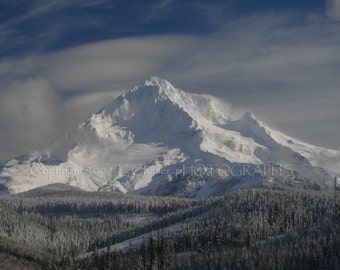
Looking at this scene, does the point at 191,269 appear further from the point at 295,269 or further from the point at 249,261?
the point at 295,269

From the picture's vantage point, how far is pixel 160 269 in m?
199

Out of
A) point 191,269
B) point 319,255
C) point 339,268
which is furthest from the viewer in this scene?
point 191,269

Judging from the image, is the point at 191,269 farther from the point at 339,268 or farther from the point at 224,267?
the point at 339,268

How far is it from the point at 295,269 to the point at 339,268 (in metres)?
12.7

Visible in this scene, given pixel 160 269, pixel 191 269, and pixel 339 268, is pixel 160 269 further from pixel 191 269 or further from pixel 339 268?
pixel 339 268

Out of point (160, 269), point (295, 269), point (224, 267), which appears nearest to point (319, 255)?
point (295, 269)

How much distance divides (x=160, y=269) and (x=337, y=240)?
5424 cm

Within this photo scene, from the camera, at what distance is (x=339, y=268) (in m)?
173

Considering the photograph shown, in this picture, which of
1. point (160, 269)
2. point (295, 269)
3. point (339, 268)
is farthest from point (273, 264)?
point (160, 269)

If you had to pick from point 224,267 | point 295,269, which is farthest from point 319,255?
point 224,267

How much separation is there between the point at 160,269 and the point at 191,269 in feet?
31.2

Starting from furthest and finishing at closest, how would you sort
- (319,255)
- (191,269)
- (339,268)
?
(191,269) → (319,255) → (339,268)

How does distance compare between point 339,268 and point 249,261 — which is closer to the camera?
point 339,268

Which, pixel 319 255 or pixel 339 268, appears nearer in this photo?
pixel 339 268
